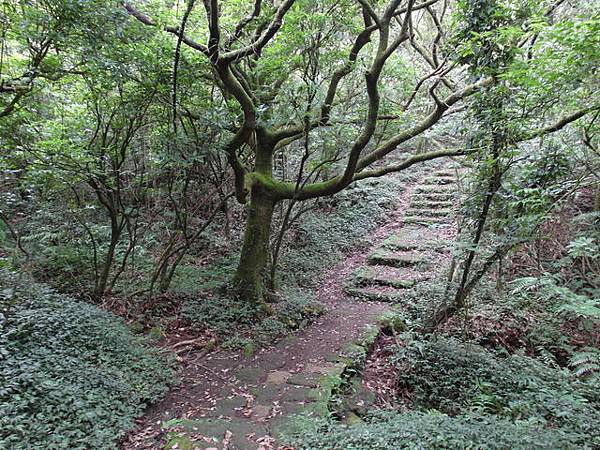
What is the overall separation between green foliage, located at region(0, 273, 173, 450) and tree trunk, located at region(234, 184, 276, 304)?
1.99m

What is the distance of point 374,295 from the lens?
7.80 m

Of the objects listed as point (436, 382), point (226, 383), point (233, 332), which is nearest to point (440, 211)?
point (436, 382)

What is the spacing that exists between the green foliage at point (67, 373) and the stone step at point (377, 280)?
490 cm

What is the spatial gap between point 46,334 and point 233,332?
2498 millimetres

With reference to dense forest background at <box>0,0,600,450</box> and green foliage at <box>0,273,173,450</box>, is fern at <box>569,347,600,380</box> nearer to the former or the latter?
dense forest background at <box>0,0,600,450</box>

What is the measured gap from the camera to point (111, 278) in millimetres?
6934

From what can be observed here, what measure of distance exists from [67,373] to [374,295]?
224 inches

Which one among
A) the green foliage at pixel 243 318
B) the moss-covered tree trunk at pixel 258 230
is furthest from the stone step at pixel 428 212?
the moss-covered tree trunk at pixel 258 230

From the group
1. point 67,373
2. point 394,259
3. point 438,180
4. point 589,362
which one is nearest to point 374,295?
point 394,259

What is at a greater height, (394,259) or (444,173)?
(444,173)

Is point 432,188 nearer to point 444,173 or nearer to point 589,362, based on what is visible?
point 444,173

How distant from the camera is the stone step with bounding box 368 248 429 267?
8.93m

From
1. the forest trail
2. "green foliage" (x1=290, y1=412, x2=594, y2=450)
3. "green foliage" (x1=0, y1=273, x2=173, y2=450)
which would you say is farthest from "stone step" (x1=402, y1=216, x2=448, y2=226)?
"green foliage" (x1=0, y1=273, x2=173, y2=450)

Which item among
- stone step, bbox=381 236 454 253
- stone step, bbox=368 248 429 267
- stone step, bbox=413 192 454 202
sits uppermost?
stone step, bbox=413 192 454 202
